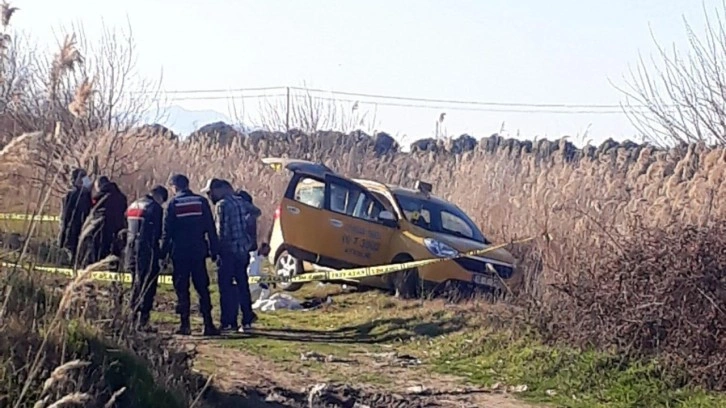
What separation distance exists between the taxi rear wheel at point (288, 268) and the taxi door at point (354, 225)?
94cm

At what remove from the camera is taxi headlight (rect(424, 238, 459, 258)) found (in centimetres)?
1634

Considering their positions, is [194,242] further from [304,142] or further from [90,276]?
[304,142]

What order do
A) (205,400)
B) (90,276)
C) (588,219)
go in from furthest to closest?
(588,219)
(205,400)
(90,276)

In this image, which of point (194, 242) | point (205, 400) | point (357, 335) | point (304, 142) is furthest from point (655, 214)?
point (304, 142)

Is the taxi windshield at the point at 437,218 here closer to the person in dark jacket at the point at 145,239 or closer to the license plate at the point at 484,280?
the license plate at the point at 484,280

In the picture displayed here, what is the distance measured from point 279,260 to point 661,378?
317 inches

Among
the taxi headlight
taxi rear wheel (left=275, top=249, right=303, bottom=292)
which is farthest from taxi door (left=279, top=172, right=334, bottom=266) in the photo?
the taxi headlight

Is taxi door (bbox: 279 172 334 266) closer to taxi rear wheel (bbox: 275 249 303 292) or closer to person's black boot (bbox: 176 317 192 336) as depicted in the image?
taxi rear wheel (bbox: 275 249 303 292)

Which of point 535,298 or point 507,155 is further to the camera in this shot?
point 507,155

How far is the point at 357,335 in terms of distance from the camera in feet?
47.0

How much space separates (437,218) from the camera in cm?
1745

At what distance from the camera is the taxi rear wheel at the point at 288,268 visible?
57.3ft

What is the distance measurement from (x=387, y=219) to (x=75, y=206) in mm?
6363

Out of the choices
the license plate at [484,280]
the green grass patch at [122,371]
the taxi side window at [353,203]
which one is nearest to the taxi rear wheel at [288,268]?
the taxi side window at [353,203]
